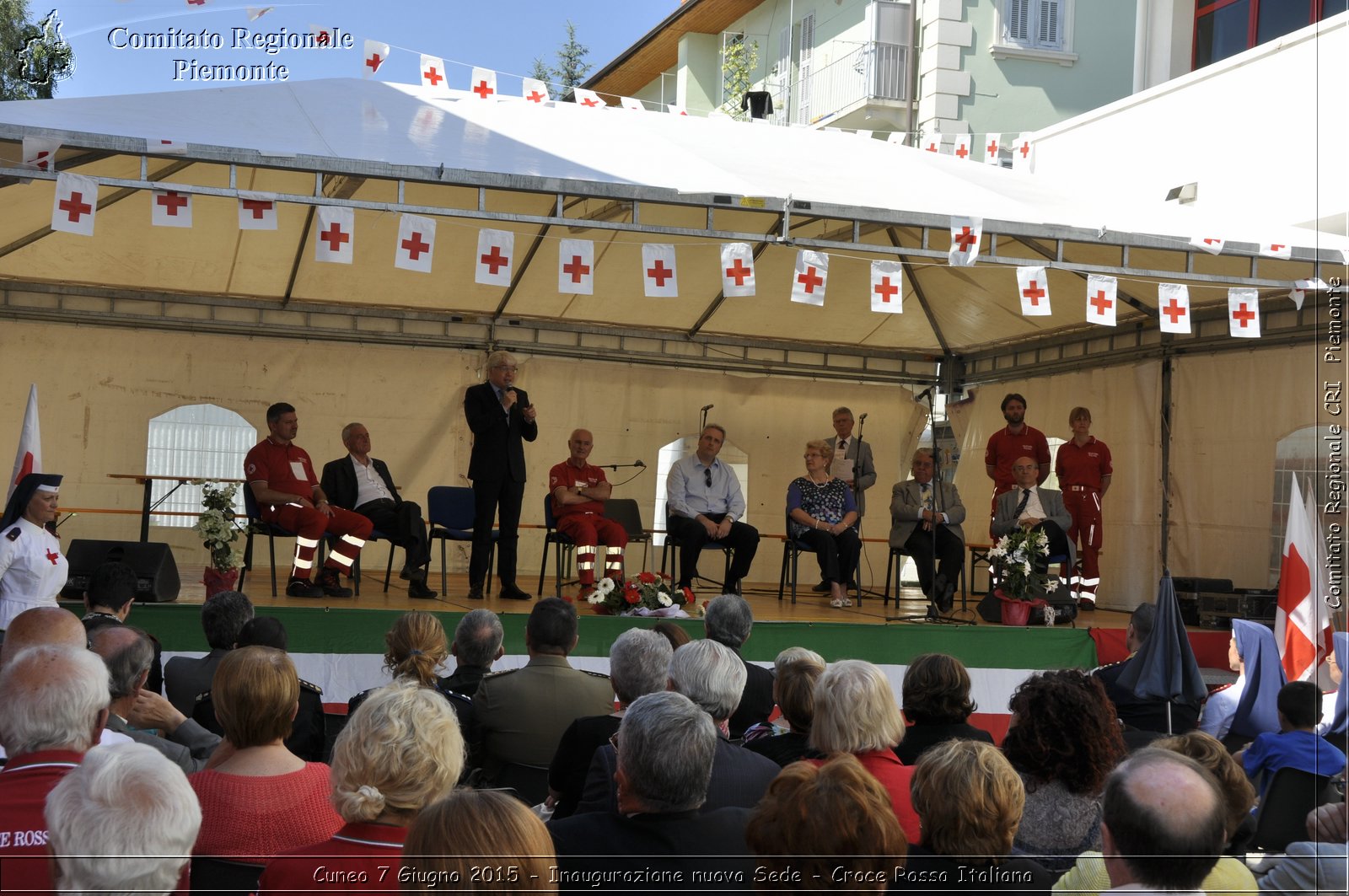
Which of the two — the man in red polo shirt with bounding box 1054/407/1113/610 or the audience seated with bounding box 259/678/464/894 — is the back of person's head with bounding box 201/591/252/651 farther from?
the man in red polo shirt with bounding box 1054/407/1113/610

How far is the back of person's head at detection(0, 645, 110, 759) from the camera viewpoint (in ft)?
6.84

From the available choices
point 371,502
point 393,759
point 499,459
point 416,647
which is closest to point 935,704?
point 416,647

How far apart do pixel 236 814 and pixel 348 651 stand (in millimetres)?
3932

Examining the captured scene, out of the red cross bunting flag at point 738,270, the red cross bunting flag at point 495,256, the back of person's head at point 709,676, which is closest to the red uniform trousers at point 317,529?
the red cross bunting flag at point 495,256

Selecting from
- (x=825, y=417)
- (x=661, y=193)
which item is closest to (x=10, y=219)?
(x=661, y=193)

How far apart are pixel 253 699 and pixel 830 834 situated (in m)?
1.25

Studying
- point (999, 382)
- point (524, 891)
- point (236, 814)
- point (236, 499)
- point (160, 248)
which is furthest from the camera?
point (999, 382)

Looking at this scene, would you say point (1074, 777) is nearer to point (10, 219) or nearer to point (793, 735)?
point (793, 735)

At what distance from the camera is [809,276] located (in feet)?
21.3

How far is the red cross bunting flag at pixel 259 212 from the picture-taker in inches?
219

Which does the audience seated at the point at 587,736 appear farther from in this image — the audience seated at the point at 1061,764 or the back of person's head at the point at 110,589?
the back of person's head at the point at 110,589

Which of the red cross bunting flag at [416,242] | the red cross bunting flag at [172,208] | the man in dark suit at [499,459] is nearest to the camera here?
the red cross bunting flag at [172,208]

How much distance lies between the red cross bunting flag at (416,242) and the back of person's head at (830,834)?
15.3ft

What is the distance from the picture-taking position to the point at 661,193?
5.89m
